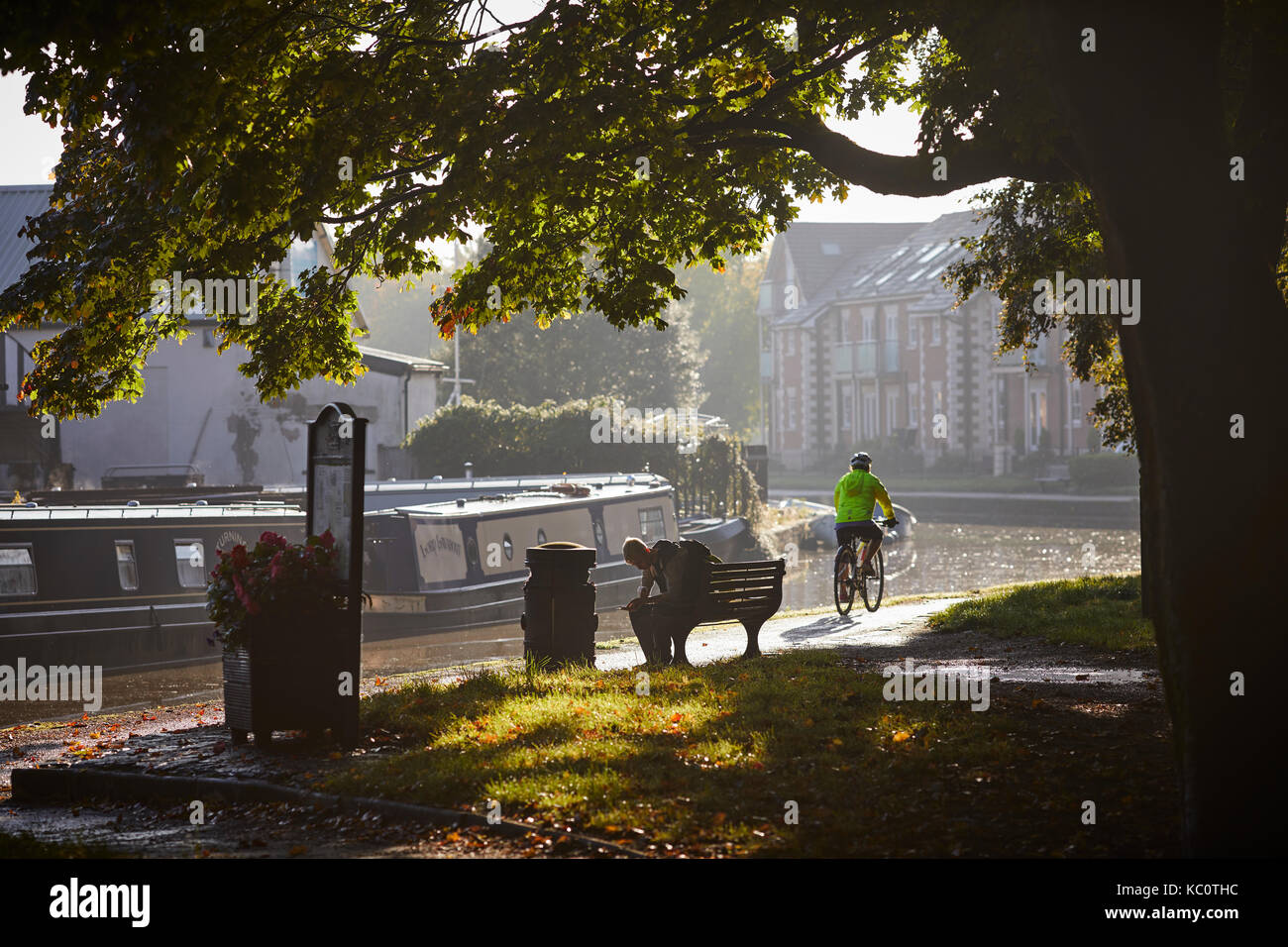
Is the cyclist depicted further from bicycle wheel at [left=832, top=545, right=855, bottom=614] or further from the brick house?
the brick house

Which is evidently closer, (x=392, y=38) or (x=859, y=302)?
(x=392, y=38)

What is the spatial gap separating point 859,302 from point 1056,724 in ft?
185

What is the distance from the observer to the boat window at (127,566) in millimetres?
18859

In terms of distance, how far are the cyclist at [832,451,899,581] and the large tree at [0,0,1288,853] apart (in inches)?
132

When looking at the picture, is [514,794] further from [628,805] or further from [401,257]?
[401,257]

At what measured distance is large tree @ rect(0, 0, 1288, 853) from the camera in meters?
5.30

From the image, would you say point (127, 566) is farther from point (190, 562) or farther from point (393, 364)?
point (393, 364)

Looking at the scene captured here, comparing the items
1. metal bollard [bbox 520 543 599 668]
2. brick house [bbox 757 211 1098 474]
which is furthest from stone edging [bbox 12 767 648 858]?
brick house [bbox 757 211 1098 474]

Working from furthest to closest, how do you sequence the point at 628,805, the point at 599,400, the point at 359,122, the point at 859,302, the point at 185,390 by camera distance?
the point at 859,302
the point at 599,400
the point at 185,390
the point at 359,122
the point at 628,805

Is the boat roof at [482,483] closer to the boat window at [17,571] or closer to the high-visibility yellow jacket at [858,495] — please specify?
the boat window at [17,571]

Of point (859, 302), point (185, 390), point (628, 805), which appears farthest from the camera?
point (859, 302)

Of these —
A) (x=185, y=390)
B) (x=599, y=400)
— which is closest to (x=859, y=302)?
(x=599, y=400)

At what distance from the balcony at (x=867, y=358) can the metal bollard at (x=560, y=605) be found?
51.6 meters
